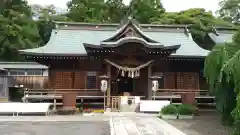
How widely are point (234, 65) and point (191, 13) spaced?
1422 inches

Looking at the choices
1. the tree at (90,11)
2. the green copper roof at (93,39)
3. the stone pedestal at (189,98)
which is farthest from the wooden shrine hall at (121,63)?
the tree at (90,11)

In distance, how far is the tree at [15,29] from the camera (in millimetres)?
39812

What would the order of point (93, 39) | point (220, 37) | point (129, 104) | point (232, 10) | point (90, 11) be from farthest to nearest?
point (232, 10)
point (90, 11)
point (220, 37)
point (93, 39)
point (129, 104)

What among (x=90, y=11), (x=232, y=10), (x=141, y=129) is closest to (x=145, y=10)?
(x=90, y=11)

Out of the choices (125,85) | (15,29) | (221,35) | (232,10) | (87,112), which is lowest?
(87,112)

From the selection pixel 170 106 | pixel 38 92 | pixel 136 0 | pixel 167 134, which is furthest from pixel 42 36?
pixel 167 134

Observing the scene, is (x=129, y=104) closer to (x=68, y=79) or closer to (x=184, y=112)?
(x=184, y=112)

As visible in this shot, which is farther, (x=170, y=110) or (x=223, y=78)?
(x=170, y=110)

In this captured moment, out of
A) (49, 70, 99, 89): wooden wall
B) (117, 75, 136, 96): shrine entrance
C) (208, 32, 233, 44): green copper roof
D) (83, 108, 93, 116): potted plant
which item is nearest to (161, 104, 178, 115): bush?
(83, 108, 93, 116): potted plant

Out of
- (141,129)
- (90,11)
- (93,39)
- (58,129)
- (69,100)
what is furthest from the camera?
(90,11)

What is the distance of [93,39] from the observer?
26.2m

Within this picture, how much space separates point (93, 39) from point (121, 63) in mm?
5749

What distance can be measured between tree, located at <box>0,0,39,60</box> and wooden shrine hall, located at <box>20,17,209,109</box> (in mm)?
15756

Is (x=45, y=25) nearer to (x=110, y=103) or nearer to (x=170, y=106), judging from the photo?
(x=110, y=103)
